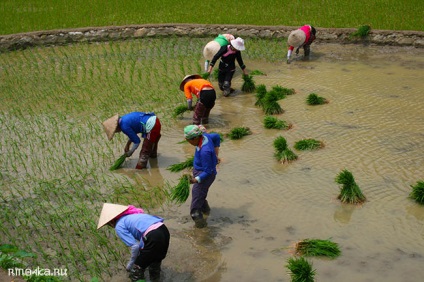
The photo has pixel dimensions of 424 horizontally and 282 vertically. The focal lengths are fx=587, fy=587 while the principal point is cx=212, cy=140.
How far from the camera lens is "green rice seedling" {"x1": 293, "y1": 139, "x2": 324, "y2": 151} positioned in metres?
8.19

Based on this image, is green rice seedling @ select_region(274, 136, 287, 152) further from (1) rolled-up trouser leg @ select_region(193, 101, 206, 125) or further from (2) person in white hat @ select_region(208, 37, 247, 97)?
(2) person in white hat @ select_region(208, 37, 247, 97)

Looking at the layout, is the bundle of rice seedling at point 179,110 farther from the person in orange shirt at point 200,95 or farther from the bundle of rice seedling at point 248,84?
the bundle of rice seedling at point 248,84

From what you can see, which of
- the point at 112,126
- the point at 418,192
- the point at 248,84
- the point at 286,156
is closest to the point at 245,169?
the point at 286,156

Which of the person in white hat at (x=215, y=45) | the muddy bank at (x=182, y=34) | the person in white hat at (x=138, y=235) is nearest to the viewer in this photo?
the person in white hat at (x=138, y=235)

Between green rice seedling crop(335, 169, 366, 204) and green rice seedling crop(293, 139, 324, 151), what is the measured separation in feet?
4.96

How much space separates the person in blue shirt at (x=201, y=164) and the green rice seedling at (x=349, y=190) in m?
1.50

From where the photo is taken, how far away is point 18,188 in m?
7.47

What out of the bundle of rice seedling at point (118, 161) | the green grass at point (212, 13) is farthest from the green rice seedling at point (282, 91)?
the green grass at point (212, 13)

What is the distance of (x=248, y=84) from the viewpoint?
10656 mm

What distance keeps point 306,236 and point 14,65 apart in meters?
8.69

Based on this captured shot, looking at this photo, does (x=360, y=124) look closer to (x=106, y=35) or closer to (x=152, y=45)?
(x=152, y=45)

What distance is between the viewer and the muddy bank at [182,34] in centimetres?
1304

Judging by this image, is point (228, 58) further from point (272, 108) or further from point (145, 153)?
point (145, 153)

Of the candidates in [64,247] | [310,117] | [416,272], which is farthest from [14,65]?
[416,272]
